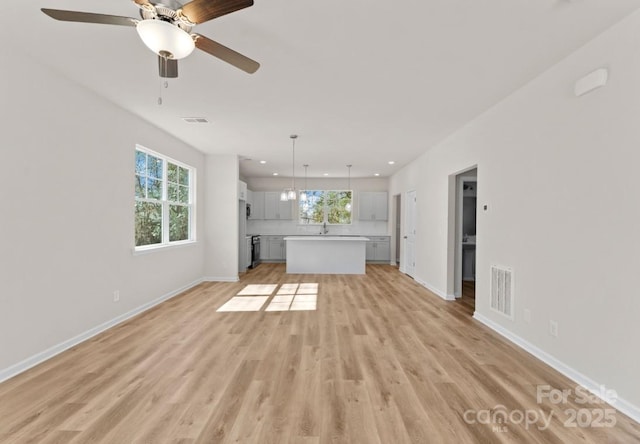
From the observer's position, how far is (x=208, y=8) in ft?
5.47

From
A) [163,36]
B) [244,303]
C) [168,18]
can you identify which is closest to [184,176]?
[244,303]

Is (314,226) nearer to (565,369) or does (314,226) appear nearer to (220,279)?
(220,279)

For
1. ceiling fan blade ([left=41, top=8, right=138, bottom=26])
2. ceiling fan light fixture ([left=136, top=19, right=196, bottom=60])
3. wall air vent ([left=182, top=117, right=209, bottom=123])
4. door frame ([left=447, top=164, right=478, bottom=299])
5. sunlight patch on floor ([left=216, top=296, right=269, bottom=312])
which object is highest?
wall air vent ([left=182, top=117, right=209, bottom=123])

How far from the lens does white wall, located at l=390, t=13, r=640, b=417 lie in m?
2.16

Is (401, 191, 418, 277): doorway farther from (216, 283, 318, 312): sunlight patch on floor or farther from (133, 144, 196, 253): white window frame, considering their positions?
(133, 144, 196, 253): white window frame

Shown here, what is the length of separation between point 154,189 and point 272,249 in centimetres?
504

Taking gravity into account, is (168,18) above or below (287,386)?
above

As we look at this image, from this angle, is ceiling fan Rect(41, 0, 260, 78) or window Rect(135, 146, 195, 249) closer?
ceiling fan Rect(41, 0, 260, 78)

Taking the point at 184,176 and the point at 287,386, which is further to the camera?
the point at 184,176

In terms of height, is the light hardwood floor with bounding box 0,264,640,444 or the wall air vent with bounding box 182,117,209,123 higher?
the wall air vent with bounding box 182,117,209,123

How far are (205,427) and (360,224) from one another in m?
8.36

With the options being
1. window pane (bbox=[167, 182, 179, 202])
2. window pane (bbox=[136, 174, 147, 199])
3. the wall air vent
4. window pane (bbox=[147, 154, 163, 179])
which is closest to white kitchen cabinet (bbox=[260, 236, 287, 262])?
window pane (bbox=[167, 182, 179, 202])

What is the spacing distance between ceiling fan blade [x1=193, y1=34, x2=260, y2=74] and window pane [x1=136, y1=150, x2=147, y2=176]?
10.2 ft

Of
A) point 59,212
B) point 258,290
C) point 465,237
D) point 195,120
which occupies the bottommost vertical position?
point 258,290
